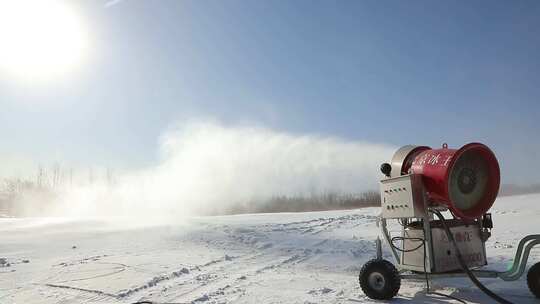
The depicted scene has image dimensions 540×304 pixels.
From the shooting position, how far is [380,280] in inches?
219

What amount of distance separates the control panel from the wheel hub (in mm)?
831

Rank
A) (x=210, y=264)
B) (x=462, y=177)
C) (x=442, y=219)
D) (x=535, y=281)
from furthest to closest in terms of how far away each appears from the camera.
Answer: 1. (x=210, y=264)
2. (x=462, y=177)
3. (x=442, y=219)
4. (x=535, y=281)

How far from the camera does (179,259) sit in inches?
351

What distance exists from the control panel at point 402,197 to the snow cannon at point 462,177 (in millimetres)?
189

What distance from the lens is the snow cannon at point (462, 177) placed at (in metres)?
5.50

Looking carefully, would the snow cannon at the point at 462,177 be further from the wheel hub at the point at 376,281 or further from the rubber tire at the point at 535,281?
the wheel hub at the point at 376,281

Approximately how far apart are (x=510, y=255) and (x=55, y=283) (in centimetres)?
860

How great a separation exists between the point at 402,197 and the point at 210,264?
4329mm

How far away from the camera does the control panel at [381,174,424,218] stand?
219 inches

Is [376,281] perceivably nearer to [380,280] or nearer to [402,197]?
[380,280]

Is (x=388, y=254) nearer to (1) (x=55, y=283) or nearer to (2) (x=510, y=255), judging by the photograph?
(2) (x=510, y=255)

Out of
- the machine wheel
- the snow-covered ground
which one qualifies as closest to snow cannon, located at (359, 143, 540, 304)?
Result: the machine wheel

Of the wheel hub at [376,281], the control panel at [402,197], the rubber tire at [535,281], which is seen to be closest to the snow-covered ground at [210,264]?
the rubber tire at [535,281]

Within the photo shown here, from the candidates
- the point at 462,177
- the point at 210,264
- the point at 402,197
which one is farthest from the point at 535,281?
the point at 210,264
